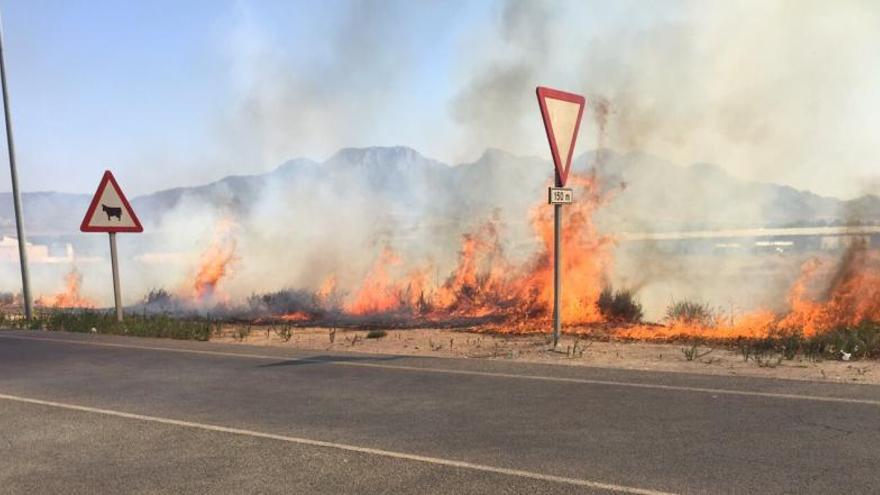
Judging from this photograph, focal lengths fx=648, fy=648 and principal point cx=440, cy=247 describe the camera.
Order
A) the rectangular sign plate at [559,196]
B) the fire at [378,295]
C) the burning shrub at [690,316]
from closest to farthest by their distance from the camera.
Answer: the rectangular sign plate at [559,196], the burning shrub at [690,316], the fire at [378,295]

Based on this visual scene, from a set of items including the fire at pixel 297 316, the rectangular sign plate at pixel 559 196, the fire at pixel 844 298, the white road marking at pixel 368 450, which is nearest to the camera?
the white road marking at pixel 368 450

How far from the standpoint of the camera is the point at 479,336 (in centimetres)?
1087

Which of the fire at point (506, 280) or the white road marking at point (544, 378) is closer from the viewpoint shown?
the white road marking at point (544, 378)

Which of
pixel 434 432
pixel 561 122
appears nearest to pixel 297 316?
pixel 561 122

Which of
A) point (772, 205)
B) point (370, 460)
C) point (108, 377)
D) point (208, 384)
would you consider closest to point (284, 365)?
point (208, 384)

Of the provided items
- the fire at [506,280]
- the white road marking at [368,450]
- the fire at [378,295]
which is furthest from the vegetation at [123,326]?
the fire at [506,280]

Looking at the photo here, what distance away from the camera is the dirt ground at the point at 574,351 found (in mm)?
6719

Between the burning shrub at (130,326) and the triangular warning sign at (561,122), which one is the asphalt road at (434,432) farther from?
the burning shrub at (130,326)

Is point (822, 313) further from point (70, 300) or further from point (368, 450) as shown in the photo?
point (70, 300)

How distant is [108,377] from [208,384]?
1.44m

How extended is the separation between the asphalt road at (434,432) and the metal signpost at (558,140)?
1.64 metres

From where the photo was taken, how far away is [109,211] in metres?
12.0

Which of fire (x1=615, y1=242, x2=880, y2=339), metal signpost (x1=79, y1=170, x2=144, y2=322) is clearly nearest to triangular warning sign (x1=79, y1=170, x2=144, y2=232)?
metal signpost (x1=79, y1=170, x2=144, y2=322)

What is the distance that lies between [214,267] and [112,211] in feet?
36.2
